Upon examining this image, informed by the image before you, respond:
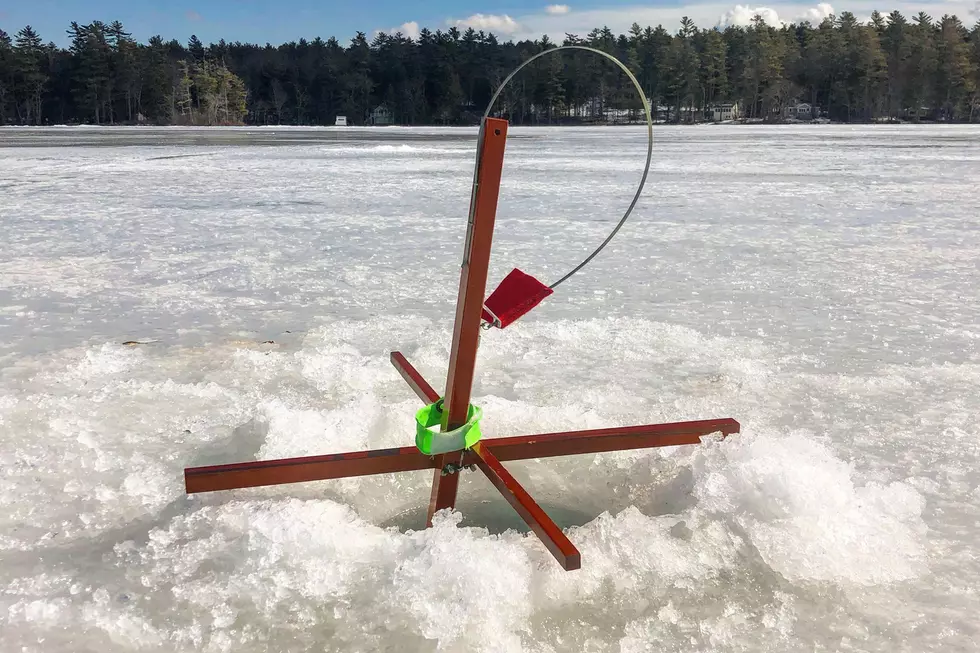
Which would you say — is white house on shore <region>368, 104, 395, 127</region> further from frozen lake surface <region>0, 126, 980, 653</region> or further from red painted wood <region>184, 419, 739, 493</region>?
red painted wood <region>184, 419, 739, 493</region>

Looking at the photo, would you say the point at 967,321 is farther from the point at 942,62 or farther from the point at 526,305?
the point at 942,62

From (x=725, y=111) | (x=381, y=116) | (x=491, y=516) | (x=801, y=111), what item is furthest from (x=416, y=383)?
(x=801, y=111)

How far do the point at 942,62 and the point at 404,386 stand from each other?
89.2 meters

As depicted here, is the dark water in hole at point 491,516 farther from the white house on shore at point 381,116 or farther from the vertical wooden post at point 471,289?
the white house on shore at point 381,116

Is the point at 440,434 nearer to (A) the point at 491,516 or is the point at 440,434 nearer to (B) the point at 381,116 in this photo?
(A) the point at 491,516

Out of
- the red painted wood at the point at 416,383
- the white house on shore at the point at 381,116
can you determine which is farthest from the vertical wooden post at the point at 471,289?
the white house on shore at the point at 381,116

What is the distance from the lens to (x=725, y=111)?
73.5 m

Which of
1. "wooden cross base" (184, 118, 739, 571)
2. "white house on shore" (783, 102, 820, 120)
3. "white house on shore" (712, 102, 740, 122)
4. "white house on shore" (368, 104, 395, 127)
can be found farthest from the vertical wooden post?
"white house on shore" (783, 102, 820, 120)

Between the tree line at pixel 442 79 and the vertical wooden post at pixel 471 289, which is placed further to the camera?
the tree line at pixel 442 79

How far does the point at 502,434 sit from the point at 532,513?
793 millimetres

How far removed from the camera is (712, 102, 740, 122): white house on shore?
71.9m

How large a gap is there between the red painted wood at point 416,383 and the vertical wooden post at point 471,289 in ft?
1.00

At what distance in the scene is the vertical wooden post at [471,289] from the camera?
54.3 inches

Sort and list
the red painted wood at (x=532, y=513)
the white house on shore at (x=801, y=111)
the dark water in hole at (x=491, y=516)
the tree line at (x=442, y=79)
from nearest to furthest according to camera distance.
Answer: the red painted wood at (x=532, y=513) → the dark water in hole at (x=491, y=516) → the tree line at (x=442, y=79) → the white house on shore at (x=801, y=111)
